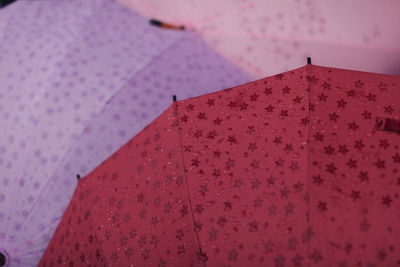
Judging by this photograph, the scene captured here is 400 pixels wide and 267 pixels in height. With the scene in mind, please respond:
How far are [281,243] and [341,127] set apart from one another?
20.8 inches

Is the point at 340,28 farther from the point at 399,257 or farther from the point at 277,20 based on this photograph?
the point at 399,257

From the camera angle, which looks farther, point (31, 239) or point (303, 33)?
point (303, 33)

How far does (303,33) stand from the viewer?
2.38m

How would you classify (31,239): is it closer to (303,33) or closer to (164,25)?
(164,25)

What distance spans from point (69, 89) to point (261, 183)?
138 cm

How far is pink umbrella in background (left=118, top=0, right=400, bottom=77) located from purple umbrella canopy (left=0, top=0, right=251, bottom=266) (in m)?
0.16

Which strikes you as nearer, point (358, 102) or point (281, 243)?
point (281, 243)

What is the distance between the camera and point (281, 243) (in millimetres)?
1345

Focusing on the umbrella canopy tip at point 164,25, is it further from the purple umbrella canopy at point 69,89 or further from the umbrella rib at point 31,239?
the umbrella rib at point 31,239

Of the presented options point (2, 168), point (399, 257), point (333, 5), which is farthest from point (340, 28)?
point (2, 168)

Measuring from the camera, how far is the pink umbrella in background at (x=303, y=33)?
2322 mm

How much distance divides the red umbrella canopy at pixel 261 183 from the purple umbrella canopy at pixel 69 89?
14.7 inches

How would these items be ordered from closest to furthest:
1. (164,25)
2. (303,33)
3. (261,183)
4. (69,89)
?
(261,183) → (69,89) → (303,33) → (164,25)

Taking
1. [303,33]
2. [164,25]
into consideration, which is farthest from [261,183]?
[164,25]
